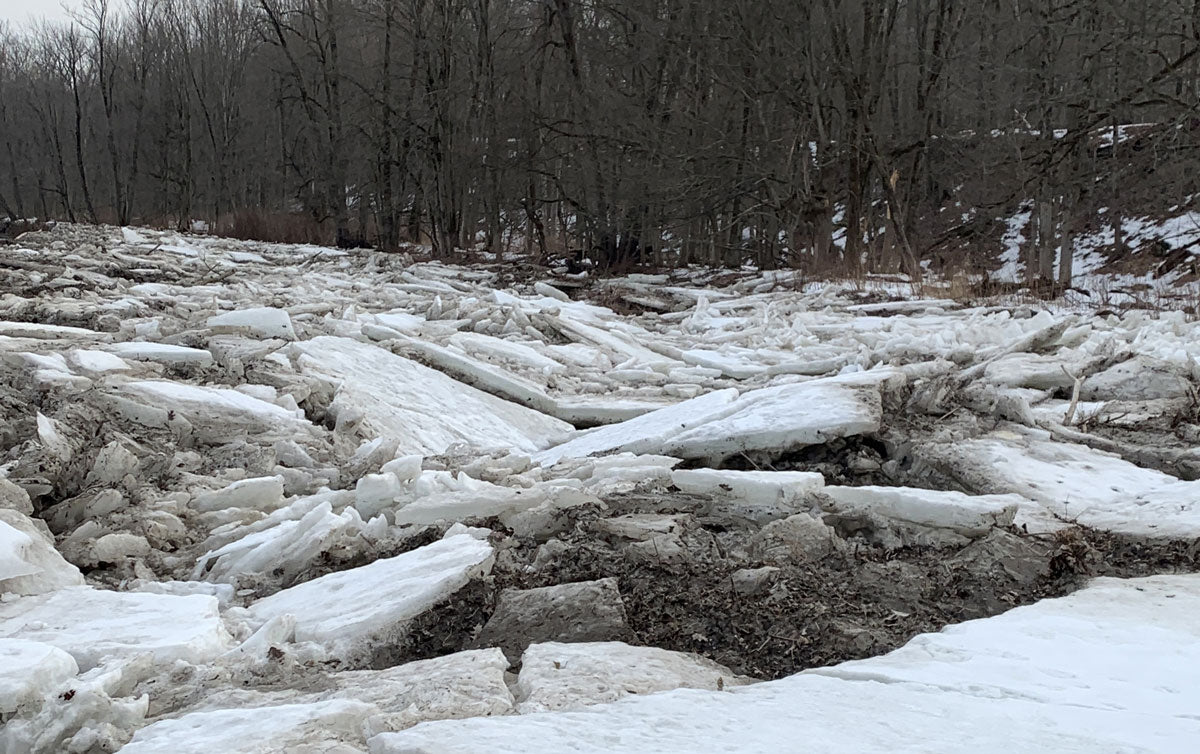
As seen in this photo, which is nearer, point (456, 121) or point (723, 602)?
point (723, 602)

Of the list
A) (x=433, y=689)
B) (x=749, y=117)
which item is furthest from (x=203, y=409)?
(x=749, y=117)

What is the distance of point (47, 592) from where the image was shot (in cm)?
194

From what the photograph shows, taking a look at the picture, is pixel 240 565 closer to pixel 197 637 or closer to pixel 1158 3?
pixel 197 637

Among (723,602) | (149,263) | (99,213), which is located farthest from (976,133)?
(99,213)

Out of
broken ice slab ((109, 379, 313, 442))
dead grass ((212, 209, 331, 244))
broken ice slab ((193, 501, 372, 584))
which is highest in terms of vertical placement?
dead grass ((212, 209, 331, 244))

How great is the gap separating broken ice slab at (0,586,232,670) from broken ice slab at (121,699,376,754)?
1.05 feet

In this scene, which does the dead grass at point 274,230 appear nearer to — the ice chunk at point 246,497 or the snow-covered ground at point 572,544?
the snow-covered ground at point 572,544

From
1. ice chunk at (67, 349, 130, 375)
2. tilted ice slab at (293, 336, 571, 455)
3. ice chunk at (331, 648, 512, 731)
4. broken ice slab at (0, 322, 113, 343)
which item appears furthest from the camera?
broken ice slab at (0, 322, 113, 343)

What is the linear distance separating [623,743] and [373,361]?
3.56 meters

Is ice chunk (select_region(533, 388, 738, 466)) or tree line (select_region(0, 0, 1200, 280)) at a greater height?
tree line (select_region(0, 0, 1200, 280))

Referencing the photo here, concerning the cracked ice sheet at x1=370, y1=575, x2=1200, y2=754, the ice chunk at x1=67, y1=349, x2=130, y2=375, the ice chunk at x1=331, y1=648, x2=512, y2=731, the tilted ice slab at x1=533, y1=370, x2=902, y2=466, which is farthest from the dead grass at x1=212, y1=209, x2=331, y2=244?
the cracked ice sheet at x1=370, y1=575, x2=1200, y2=754

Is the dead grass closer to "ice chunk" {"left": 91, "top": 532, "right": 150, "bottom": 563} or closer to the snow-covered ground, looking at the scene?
the snow-covered ground

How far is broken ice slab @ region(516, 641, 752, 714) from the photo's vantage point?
1.39m

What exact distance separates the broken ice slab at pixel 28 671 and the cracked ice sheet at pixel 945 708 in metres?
0.62
